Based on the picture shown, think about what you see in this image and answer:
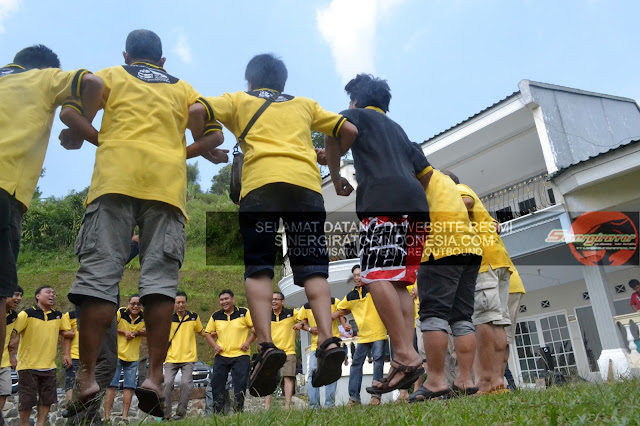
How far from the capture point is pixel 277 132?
3.42 m

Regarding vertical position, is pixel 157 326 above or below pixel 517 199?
below

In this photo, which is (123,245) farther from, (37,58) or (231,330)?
(231,330)

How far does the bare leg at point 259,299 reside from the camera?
3097 millimetres

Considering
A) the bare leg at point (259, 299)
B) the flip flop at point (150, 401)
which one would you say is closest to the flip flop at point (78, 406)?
the flip flop at point (150, 401)

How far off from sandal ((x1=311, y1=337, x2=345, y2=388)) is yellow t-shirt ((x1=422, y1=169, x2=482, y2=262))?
1148mm

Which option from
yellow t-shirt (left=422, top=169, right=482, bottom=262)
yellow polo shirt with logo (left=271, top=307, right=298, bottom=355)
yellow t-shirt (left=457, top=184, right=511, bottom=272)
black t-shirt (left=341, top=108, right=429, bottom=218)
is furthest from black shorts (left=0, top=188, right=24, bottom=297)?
yellow polo shirt with logo (left=271, top=307, right=298, bottom=355)

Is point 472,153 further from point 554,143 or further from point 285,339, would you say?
point 285,339

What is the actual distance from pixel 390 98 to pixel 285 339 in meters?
6.48

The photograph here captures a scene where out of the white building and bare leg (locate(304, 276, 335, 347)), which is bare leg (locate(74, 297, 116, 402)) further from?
the white building

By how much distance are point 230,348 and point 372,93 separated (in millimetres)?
5653

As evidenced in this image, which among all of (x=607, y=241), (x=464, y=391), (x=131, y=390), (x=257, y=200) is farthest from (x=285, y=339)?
(x=607, y=241)

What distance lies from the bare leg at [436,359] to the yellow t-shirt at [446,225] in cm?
57

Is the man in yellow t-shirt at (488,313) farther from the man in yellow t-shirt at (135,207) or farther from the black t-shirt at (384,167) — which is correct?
the man in yellow t-shirt at (135,207)

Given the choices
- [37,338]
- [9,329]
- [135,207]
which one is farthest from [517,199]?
[135,207]
